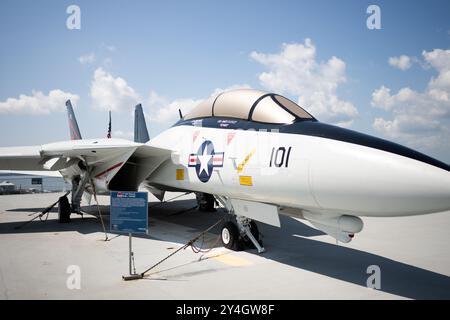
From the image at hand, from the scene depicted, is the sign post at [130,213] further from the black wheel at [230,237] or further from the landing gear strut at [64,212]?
the landing gear strut at [64,212]

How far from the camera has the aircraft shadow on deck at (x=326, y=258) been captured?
477 cm

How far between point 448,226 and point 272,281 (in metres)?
8.20

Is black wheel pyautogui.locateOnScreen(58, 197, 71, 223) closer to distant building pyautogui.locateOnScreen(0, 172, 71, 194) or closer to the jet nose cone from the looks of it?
distant building pyautogui.locateOnScreen(0, 172, 71, 194)

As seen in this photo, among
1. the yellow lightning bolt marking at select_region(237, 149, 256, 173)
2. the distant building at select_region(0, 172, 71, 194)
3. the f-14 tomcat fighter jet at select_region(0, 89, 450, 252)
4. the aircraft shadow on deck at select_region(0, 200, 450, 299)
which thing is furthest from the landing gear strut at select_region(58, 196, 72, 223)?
the yellow lightning bolt marking at select_region(237, 149, 256, 173)

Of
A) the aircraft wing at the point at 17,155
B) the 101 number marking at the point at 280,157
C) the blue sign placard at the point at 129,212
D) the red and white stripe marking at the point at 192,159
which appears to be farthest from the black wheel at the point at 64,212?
the 101 number marking at the point at 280,157

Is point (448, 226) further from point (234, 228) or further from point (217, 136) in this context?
point (217, 136)

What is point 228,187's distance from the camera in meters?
5.96

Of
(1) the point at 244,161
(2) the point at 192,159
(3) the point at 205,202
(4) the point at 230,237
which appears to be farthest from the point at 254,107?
(3) the point at 205,202

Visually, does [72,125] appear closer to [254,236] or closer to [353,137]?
[254,236]

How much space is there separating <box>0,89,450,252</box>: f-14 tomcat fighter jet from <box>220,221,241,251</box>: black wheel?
0.06 ft

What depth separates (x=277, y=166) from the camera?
504 centimetres

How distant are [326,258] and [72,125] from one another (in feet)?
45.1

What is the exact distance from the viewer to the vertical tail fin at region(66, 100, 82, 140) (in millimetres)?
15688
